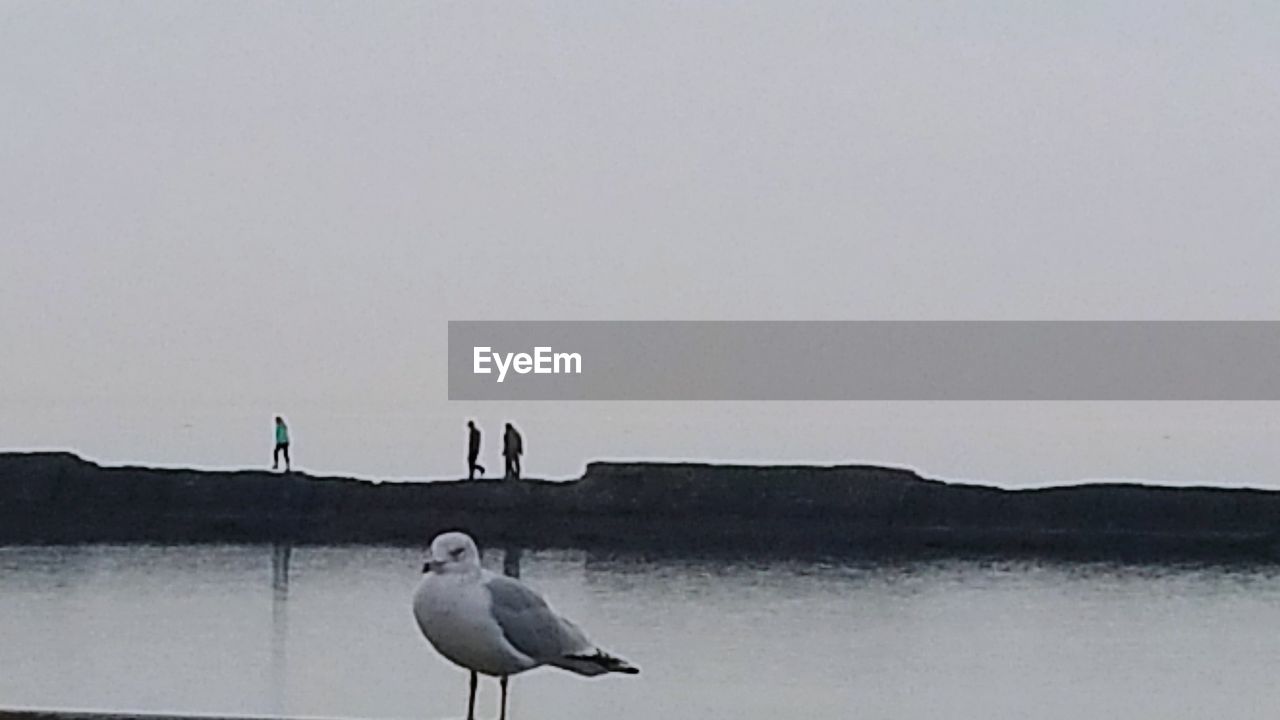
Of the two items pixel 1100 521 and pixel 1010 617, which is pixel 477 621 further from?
pixel 1100 521

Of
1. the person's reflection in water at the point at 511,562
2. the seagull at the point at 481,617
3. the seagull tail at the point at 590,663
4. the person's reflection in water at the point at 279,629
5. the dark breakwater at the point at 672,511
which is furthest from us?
the dark breakwater at the point at 672,511

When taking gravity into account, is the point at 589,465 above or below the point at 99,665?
above

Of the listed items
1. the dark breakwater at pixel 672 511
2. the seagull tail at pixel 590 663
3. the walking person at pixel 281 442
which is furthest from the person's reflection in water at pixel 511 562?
the seagull tail at pixel 590 663

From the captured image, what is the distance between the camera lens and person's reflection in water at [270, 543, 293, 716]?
1095 cm

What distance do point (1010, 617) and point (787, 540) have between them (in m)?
9.59

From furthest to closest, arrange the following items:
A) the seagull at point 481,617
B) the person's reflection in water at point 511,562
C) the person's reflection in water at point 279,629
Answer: the person's reflection in water at point 511,562
the person's reflection in water at point 279,629
the seagull at point 481,617

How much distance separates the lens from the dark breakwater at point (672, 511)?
80.5 feet

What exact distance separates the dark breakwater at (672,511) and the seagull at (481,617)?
59.3 ft

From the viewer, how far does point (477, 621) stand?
5.37 m

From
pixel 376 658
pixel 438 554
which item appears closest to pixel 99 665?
pixel 376 658

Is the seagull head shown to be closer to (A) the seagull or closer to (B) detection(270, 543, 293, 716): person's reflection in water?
(A) the seagull

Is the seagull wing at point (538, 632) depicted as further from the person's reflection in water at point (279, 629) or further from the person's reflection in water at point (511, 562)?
the person's reflection in water at point (511, 562)

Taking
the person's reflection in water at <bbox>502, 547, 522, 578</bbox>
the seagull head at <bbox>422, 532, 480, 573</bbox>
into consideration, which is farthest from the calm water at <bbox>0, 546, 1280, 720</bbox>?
the seagull head at <bbox>422, 532, 480, 573</bbox>

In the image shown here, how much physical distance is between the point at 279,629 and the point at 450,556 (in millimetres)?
8389
